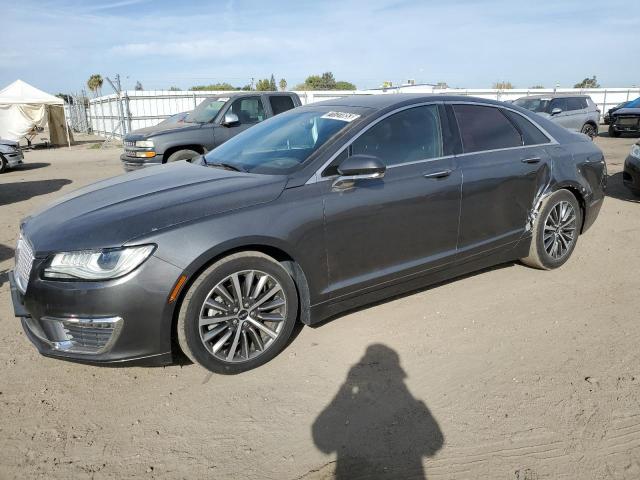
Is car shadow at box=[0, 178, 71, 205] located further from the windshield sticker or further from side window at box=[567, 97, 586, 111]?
side window at box=[567, 97, 586, 111]

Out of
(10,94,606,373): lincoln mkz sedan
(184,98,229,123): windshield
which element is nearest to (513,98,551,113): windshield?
(184,98,229,123): windshield

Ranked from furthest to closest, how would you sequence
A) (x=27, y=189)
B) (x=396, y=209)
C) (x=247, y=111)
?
(x=27, y=189) < (x=247, y=111) < (x=396, y=209)

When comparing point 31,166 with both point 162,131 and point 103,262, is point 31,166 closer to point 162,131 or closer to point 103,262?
point 162,131

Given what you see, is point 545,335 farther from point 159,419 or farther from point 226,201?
point 159,419

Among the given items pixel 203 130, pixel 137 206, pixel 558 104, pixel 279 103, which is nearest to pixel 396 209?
pixel 137 206

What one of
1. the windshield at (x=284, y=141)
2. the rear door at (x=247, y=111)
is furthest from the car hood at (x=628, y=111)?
the windshield at (x=284, y=141)

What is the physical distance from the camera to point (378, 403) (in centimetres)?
288

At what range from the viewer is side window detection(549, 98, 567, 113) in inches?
624

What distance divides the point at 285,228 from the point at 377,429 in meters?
1.31

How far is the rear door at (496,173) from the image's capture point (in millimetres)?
4012

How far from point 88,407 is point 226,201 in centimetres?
145

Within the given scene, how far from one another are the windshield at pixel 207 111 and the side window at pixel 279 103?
0.99 metres

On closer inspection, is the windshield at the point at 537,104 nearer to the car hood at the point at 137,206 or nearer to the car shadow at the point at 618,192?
the car shadow at the point at 618,192

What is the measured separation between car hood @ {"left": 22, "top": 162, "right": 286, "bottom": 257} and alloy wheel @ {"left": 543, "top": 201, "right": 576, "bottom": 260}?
9.08ft
